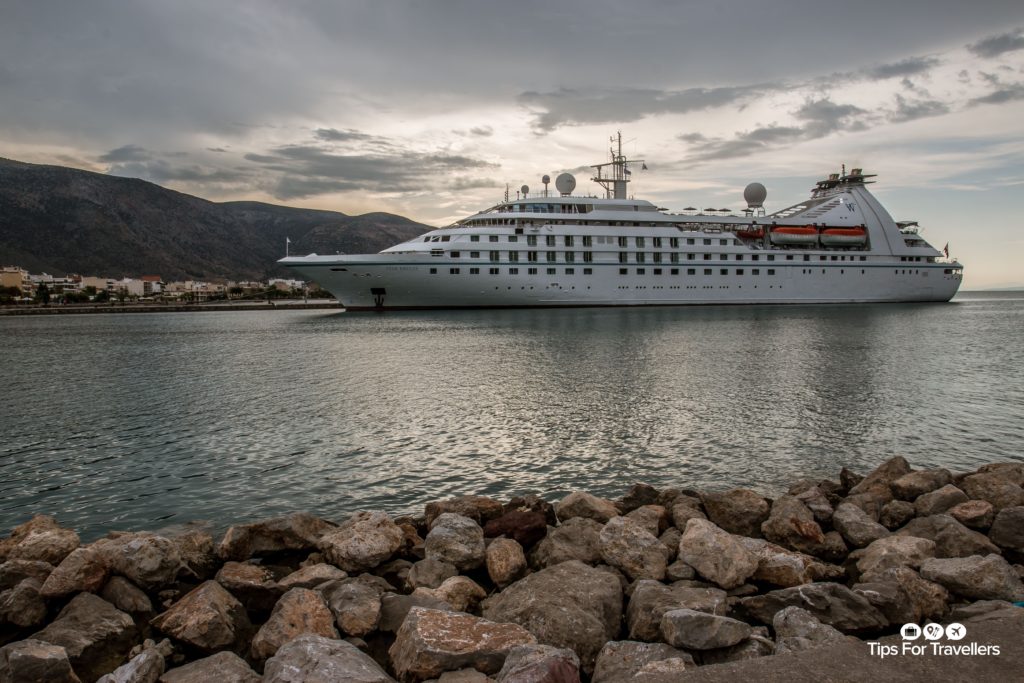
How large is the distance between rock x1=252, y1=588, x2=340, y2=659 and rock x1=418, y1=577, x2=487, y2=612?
90 cm

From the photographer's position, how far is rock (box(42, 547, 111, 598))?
5.54 meters

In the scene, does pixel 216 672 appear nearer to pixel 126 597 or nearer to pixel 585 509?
pixel 126 597

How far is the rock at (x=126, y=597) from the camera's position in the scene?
18.2 ft

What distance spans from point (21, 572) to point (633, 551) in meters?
5.94

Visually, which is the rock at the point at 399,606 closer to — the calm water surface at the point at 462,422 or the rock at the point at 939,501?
the calm water surface at the point at 462,422

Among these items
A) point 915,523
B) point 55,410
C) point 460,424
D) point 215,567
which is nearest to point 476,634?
point 215,567

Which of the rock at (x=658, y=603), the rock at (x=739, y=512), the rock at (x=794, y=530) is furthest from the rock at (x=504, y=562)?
the rock at (x=794, y=530)

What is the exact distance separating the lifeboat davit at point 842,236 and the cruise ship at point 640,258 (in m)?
0.16

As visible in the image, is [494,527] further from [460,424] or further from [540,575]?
[460,424]

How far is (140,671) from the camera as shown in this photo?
4320 millimetres

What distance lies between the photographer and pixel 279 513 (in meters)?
9.12

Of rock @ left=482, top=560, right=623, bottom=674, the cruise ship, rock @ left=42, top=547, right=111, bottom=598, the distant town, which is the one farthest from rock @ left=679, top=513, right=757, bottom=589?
the distant town

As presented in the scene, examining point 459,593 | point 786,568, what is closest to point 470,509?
point 459,593

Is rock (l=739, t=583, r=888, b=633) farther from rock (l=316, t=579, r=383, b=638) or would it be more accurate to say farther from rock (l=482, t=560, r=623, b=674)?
rock (l=316, t=579, r=383, b=638)
